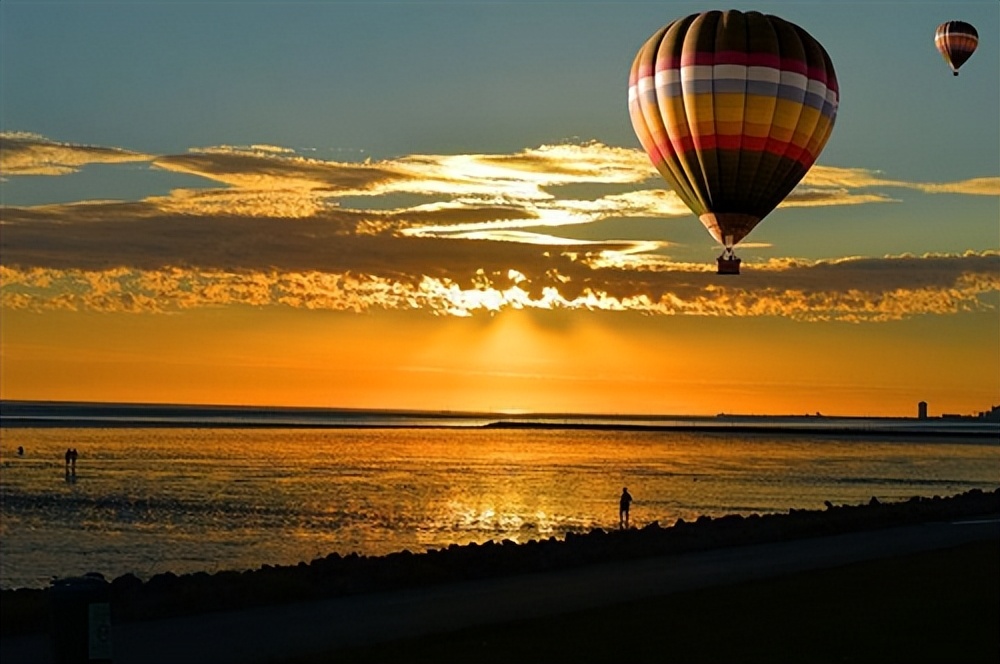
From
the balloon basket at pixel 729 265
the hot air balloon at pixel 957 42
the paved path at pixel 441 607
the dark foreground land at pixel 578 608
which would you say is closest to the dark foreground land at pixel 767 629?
the dark foreground land at pixel 578 608

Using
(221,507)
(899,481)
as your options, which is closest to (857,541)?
(221,507)

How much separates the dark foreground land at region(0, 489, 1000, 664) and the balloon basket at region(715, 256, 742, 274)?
12840mm

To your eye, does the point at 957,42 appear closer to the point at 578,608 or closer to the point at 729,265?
the point at 729,265

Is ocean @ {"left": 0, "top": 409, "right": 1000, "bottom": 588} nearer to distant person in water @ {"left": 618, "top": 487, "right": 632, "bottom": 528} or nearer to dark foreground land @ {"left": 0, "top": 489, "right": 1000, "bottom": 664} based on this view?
distant person in water @ {"left": 618, "top": 487, "right": 632, "bottom": 528}

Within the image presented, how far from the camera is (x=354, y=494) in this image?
75688mm

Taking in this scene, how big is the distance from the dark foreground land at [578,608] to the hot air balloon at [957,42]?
42039mm

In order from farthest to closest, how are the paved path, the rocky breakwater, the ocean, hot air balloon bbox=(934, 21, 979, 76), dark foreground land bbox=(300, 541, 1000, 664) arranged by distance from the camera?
hot air balloon bbox=(934, 21, 979, 76)
the ocean
the rocky breakwater
the paved path
dark foreground land bbox=(300, 541, 1000, 664)

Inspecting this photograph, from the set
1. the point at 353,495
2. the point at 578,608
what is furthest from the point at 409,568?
the point at 353,495

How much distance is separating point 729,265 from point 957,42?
31.7 metres

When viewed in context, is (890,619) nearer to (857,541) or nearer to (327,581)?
(327,581)

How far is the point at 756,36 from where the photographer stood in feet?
147

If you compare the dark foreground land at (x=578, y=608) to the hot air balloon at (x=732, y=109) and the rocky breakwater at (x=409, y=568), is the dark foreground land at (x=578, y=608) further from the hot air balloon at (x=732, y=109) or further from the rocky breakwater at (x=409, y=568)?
the hot air balloon at (x=732, y=109)

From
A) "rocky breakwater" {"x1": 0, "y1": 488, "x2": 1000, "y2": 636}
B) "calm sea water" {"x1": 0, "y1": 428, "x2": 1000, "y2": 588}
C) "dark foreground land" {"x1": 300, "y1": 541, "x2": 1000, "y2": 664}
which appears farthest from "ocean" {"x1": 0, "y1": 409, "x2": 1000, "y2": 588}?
"dark foreground land" {"x1": 300, "y1": 541, "x2": 1000, "y2": 664}

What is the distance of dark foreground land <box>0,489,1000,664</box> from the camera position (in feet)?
68.4
